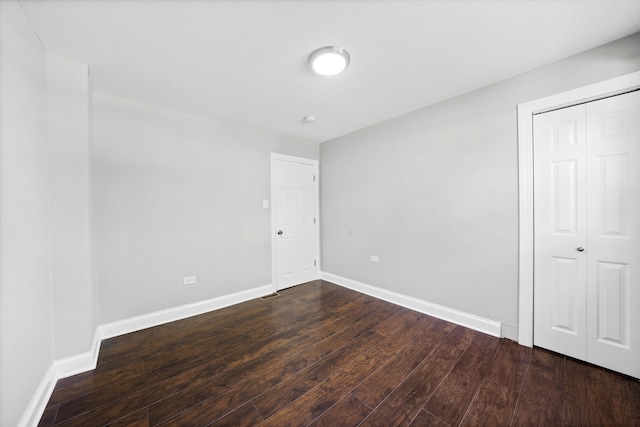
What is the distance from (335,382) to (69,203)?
2.57 meters

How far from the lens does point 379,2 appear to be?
136 centimetres

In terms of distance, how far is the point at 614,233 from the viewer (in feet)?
5.75

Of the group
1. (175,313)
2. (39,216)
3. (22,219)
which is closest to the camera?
(22,219)

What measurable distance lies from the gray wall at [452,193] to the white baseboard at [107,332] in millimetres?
1878

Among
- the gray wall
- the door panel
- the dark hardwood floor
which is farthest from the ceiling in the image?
the dark hardwood floor

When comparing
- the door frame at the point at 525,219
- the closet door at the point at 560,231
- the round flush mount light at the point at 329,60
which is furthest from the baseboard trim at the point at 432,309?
the round flush mount light at the point at 329,60

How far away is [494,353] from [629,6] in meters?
2.68

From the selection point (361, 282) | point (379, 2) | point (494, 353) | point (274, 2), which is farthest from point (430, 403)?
point (274, 2)

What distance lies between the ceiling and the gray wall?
192mm

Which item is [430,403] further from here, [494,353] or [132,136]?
[132,136]

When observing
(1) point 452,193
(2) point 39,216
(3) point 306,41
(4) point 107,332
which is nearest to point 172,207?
A: (2) point 39,216

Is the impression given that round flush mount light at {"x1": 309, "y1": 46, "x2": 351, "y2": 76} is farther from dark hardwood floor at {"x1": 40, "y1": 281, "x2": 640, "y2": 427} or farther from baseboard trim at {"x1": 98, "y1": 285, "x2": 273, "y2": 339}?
baseboard trim at {"x1": 98, "y1": 285, "x2": 273, "y2": 339}

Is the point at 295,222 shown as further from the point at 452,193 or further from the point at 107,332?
the point at 107,332

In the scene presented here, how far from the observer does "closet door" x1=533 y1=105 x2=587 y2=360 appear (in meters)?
1.88
